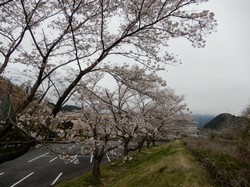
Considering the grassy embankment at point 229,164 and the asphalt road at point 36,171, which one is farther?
the asphalt road at point 36,171

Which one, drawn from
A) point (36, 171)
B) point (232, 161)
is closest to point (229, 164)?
point (232, 161)

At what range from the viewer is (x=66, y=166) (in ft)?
89.7

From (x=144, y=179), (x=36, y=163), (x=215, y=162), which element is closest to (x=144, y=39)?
(x=215, y=162)

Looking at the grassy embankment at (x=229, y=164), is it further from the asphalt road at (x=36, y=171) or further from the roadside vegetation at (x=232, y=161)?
the asphalt road at (x=36, y=171)

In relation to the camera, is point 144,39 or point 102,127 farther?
point 102,127

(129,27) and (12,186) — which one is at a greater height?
(129,27)

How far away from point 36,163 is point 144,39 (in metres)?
23.0

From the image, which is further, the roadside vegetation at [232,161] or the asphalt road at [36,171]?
the asphalt road at [36,171]

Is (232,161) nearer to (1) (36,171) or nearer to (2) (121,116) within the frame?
(2) (121,116)

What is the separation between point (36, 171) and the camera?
2414 cm

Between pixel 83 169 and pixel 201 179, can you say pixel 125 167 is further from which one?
pixel 201 179

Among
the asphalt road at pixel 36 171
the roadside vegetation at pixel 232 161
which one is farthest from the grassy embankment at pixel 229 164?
the asphalt road at pixel 36 171

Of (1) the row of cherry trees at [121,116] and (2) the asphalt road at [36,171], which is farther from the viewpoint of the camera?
(2) the asphalt road at [36,171]

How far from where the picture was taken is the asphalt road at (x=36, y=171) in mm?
20281
